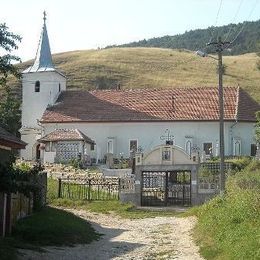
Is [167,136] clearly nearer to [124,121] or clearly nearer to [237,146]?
[124,121]

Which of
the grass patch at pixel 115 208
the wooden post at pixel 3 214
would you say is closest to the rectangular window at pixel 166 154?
the grass patch at pixel 115 208

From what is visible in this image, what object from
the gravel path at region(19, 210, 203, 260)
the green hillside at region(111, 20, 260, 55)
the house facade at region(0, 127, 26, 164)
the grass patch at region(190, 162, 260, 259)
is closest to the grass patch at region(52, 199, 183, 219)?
the gravel path at region(19, 210, 203, 260)

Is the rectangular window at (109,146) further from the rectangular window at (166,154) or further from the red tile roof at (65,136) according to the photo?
the rectangular window at (166,154)

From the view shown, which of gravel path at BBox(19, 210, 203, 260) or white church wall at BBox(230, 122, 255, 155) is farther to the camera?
white church wall at BBox(230, 122, 255, 155)

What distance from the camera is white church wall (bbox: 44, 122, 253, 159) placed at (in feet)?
174

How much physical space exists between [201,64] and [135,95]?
49.0 meters

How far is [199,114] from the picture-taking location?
175 feet

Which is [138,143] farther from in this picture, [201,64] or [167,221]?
[201,64]

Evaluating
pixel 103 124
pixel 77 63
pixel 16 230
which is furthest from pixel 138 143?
pixel 77 63

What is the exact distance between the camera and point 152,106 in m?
55.8

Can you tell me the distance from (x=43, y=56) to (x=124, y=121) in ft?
44.3

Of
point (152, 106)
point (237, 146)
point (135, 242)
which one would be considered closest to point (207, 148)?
point (237, 146)

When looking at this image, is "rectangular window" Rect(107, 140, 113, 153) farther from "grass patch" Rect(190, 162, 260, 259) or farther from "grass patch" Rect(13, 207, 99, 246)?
"grass patch" Rect(190, 162, 260, 259)

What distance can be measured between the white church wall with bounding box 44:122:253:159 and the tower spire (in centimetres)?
778
